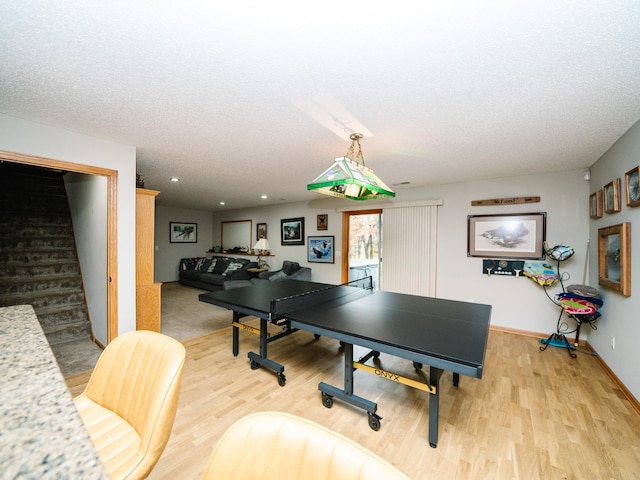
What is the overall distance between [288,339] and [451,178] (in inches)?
142

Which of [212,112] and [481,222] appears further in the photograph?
[481,222]

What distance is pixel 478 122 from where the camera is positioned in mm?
2404

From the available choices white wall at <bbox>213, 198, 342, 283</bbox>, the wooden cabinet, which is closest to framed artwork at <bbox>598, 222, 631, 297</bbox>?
white wall at <bbox>213, 198, 342, 283</bbox>

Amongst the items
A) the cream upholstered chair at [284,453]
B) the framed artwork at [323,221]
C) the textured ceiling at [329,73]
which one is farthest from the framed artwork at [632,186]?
the framed artwork at [323,221]

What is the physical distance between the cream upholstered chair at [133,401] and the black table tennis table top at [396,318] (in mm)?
1209

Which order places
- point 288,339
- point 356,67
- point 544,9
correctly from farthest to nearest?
point 288,339, point 356,67, point 544,9

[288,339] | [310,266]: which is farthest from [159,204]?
[288,339]

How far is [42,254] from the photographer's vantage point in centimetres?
429

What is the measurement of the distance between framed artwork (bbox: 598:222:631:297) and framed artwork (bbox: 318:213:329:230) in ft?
14.8

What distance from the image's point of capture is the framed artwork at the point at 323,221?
6.37 m

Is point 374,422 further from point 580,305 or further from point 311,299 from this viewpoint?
point 580,305

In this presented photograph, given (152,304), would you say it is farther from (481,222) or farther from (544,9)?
(481,222)

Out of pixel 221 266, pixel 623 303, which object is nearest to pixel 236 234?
pixel 221 266

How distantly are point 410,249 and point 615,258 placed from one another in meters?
2.69
